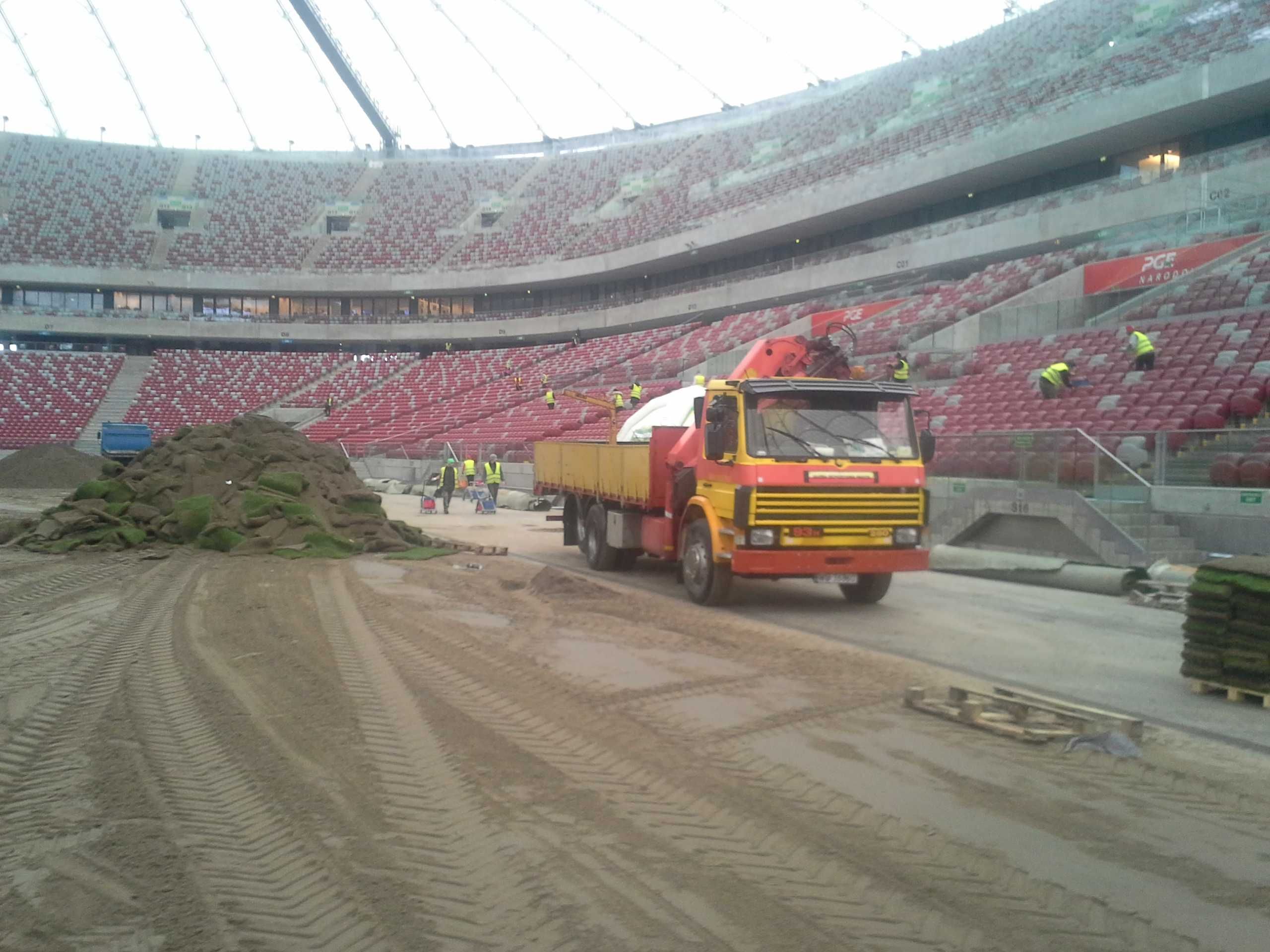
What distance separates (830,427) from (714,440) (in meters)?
1.26

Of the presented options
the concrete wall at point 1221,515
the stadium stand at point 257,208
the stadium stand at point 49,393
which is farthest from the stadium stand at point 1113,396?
the stadium stand at point 257,208

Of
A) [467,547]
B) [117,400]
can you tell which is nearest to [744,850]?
[467,547]

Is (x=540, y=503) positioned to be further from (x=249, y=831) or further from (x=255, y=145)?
(x=255, y=145)

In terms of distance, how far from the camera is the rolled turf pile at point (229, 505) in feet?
45.7

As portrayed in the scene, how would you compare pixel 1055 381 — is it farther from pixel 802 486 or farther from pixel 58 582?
pixel 58 582

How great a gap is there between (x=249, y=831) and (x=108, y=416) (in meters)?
53.9

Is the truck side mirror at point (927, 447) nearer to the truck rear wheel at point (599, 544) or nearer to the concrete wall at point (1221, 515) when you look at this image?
the truck rear wheel at point (599, 544)

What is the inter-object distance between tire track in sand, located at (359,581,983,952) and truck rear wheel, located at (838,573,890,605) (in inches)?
219

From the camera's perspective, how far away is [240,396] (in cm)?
5309

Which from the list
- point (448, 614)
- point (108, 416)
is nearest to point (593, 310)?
point (108, 416)

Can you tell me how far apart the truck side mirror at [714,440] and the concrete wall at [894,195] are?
19296 mm

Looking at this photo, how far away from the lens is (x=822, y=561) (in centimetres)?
959

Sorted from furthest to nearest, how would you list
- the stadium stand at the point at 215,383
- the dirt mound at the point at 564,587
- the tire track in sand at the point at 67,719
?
the stadium stand at the point at 215,383 → the dirt mound at the point at 564,587 → the tire track in sand at the point at 67,719

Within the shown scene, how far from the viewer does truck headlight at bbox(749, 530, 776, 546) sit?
9453 mm
